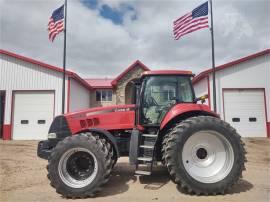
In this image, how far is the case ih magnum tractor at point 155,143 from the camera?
5066 mm

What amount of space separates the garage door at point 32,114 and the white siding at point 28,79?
1.35ft

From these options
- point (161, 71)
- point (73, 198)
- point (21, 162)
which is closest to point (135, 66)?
point (21, 162)

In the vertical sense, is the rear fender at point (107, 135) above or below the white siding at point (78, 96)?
below

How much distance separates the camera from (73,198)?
5070mm

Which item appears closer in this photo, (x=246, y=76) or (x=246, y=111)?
(x=246, y=111)

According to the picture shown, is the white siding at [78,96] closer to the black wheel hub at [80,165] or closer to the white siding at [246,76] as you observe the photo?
the white siding at [246,76]

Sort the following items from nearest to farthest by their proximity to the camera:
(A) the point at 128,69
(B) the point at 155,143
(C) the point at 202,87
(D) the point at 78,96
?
(B) the point at 155,143, (C) the point at 202,87, (D) the point at 78,96, (A) the point at 128,69

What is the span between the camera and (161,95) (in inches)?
237

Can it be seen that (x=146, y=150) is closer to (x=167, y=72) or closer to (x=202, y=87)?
(x=167, y=72)

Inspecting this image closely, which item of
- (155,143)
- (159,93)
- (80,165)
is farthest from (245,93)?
(80,165)

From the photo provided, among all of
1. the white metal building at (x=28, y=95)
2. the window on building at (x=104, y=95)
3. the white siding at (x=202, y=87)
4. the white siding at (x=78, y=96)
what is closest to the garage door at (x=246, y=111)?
the white siding at (x=202, y=87)

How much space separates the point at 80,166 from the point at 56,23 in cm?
1355

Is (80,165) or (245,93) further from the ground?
(245,93)

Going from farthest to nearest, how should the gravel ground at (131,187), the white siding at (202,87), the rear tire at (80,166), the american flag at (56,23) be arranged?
the white siding at (202,87)
the american flag at (56,23)
the rear tire at (80,166)
the gravel ground at (131,187)
